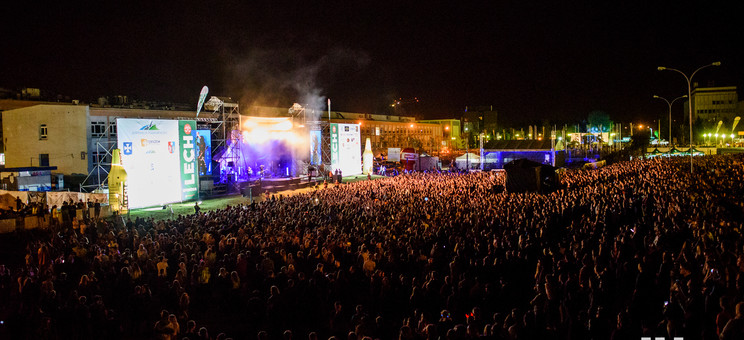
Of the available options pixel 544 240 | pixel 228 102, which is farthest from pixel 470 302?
pixel 228 102

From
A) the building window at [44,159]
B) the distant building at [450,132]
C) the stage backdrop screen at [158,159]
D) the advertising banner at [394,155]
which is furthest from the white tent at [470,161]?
the building window at [44,159]

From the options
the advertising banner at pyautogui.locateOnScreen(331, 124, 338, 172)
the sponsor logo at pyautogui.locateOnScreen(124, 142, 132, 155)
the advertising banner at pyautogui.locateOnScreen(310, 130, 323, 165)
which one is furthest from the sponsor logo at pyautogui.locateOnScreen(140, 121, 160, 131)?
the advertising banner at pyautogui.locateOnScreen(331, 124, 338, 172)

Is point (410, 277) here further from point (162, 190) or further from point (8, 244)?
point (162, 190)

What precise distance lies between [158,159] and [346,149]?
16.8 meters

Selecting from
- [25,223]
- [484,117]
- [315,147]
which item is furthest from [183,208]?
[484,117]

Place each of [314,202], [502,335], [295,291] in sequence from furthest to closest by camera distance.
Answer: [314,202] < [295,291] < [502,335]

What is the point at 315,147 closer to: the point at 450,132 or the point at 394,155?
the point at 394,155

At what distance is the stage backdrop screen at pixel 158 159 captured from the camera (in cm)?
1927

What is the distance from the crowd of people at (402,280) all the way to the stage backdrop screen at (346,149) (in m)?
21.5

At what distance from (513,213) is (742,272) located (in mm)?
6022

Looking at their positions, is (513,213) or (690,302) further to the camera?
(513,213)

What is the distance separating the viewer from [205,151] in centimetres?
2659

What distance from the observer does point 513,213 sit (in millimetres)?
12500

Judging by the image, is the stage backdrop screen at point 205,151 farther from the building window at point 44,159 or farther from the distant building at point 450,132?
the distant building at point 450,132
